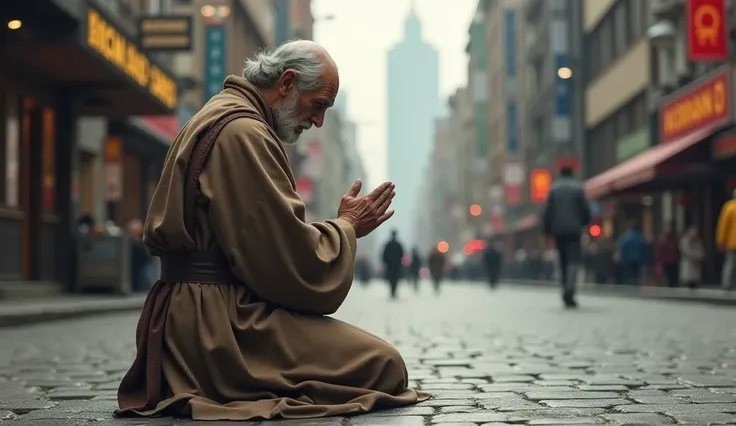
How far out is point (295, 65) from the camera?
16.8 ft

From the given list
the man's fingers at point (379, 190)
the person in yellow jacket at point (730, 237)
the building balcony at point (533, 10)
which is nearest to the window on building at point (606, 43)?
the building balcony at point (533, 10)

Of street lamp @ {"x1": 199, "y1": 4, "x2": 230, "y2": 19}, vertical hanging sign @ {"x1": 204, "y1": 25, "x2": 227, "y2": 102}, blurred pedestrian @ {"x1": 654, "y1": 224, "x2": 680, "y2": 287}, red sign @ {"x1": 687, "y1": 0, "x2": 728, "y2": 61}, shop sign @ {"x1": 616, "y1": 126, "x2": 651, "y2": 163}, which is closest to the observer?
red sign @ {"x1": 687, "y1": 0, "x2": 728, "y2": 61}

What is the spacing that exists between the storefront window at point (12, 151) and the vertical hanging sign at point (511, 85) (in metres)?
59.4

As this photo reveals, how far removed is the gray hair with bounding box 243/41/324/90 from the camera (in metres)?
5.11

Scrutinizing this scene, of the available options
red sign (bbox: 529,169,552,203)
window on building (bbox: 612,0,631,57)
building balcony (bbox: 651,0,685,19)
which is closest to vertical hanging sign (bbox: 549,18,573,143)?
red sign (bbox: 529,169,552,203)

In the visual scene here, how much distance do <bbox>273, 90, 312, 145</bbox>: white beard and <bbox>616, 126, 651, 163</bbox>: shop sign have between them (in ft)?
102

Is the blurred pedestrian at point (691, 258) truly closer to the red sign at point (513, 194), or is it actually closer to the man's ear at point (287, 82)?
the man's ear at point (287, 82)

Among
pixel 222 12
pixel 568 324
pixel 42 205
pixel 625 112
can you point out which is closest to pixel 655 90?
pixel 625 112

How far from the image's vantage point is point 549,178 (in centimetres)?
5775

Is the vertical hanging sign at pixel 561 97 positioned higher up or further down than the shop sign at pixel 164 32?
higher up

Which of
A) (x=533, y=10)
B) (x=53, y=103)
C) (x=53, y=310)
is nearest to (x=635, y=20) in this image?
(x=53, y=103)

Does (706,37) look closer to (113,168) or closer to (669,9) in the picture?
(669,9)

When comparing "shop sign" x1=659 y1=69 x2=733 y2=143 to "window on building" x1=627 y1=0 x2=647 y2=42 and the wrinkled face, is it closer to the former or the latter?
"window on building" x1=627 y1=0 x2=647 y2=42

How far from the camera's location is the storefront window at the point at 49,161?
22703mm
